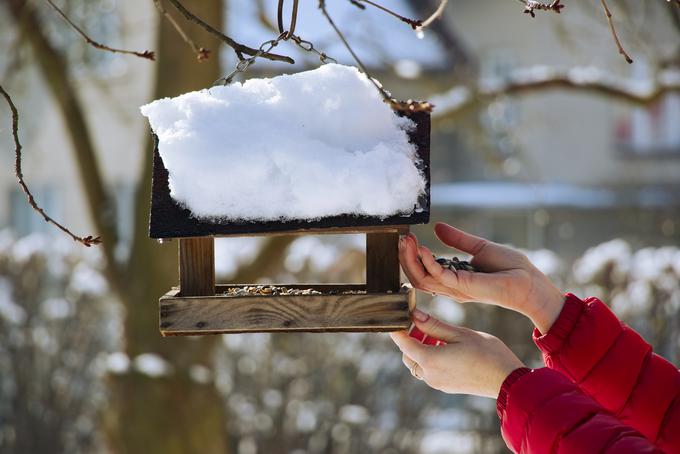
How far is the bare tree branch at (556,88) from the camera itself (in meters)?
5.40

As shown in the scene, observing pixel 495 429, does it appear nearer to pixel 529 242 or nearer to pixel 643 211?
pixel 643 211

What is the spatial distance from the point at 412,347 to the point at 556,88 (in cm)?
398

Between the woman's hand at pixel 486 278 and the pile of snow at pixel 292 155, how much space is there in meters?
0.19

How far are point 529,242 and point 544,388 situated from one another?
14.1 metres

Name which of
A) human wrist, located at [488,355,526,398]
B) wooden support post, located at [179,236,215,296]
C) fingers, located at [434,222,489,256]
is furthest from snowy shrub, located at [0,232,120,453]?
human wrist, located at [488,355,526,398]

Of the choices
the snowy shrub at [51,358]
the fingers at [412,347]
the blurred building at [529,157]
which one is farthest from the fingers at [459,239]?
the blurred building at [529,157]

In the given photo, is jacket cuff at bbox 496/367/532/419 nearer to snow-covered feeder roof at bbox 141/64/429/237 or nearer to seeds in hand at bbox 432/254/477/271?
seeds in hand at bbox 432/254/477/271

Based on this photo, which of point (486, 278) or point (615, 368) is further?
point (615, 368)

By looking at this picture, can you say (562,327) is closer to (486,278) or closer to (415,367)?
(486,278)

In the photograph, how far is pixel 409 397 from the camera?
19.4ft

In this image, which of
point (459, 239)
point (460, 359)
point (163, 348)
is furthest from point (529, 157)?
point (460, 359)

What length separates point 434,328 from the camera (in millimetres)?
1842

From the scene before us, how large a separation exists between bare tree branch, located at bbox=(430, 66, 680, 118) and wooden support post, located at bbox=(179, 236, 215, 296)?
3.71 m

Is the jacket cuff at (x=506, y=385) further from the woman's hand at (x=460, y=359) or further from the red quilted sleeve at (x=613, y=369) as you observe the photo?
the red quilted sleeve at (x=613, y=369)
